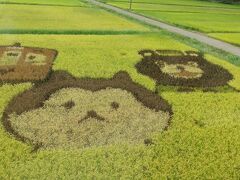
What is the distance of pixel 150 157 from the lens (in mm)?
10117

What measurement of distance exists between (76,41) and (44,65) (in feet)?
20.8

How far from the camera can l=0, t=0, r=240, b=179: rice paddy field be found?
9.62m

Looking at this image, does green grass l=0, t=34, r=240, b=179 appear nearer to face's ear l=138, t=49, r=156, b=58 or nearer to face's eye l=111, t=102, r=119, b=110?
face's eye l=111, t=102, r=119, b=110

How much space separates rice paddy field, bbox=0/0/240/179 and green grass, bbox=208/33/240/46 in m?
6.94

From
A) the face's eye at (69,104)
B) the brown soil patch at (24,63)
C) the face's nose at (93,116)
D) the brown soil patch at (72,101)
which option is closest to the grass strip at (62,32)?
the brown soil patch at (24,63)

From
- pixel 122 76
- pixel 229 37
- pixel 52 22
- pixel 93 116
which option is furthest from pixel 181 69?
pixel 52 22

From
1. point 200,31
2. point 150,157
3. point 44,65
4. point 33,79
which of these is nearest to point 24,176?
point 150,157

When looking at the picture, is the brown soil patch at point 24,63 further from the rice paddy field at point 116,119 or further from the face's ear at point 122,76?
the face's ear at point 122,76

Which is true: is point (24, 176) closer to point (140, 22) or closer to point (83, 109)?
point (83, 109)

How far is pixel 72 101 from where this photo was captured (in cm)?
1338

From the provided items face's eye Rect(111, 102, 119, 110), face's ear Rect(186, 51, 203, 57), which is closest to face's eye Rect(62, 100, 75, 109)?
face's eye Rect(111, 102, 119, 110)

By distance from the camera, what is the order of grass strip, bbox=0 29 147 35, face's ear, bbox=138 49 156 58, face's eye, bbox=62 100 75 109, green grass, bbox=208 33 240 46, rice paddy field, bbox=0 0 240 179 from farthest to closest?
1. green grass, bbox=208 33 240 46
2. grass strip, bbox=0 29 147 35
3. face's ear, bbox=138 49 156 58
4. face's eye, bbox=62 100 75 109
5. rice paddy field, bbox=0 0 240 179

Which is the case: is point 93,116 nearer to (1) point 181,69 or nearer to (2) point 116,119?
(2) point 116,119

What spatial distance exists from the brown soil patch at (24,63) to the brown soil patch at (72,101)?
748 mm
